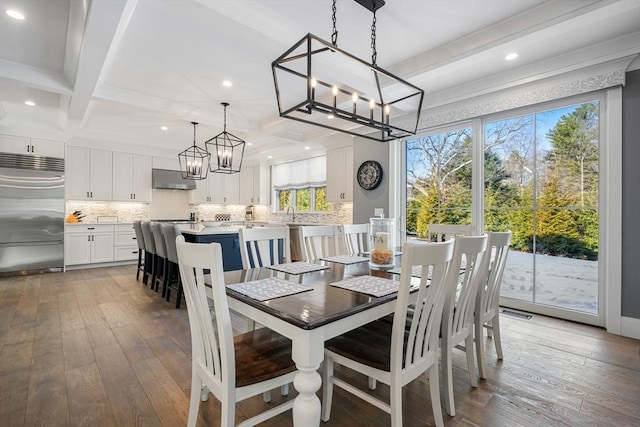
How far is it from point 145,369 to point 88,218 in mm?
5564

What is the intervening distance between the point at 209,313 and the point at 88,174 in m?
6.42

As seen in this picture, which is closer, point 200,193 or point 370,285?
point 370,285

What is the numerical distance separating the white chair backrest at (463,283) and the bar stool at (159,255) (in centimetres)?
351

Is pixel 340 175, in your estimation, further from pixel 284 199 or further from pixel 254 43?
pixel 254 43

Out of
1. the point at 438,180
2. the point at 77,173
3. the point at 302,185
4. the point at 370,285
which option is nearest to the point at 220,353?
the point at 370,285

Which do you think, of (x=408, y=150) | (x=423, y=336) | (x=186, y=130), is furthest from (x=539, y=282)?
(x=186, y=130)

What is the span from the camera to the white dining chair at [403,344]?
50.3 inches

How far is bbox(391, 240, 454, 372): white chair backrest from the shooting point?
4.09 ft

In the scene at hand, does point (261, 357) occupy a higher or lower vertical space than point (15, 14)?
lower

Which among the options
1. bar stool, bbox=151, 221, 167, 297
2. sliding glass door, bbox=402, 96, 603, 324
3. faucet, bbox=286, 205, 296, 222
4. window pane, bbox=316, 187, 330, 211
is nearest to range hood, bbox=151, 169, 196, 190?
faucet, bbox=286, 205, 296, 222

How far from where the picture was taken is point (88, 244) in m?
5.80

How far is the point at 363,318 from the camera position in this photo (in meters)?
1.36

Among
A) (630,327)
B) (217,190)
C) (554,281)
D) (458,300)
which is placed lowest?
(630,327)

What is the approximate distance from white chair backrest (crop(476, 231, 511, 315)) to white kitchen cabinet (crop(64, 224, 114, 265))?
21.8ft
